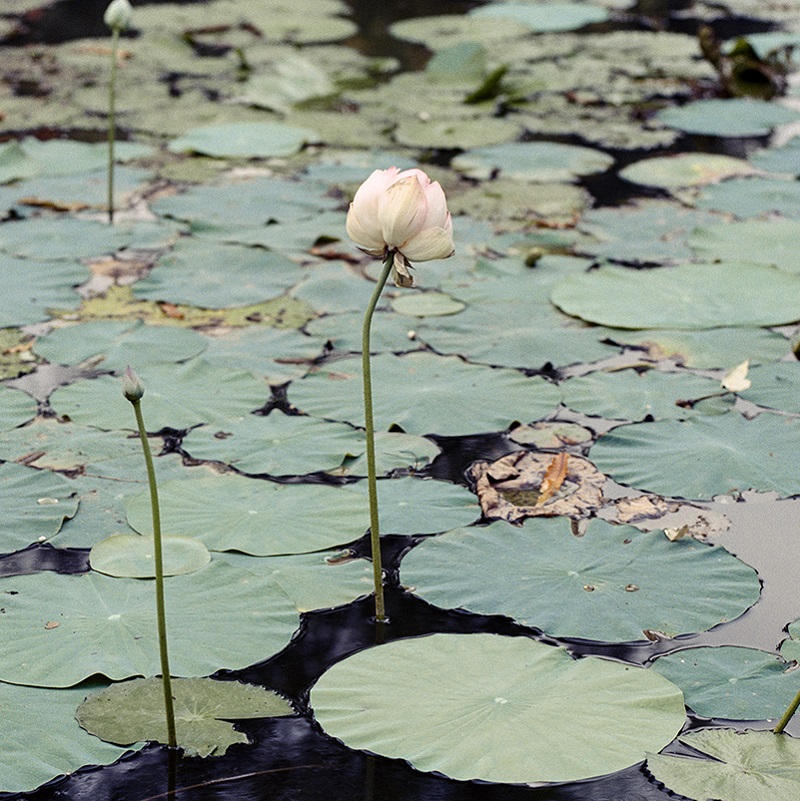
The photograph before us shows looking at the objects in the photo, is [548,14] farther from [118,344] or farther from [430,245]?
[430,245]

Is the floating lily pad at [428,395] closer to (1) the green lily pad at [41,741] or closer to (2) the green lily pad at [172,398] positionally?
(2) the green lily pad at [172,398]

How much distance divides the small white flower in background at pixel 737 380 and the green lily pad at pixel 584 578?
2.53ft

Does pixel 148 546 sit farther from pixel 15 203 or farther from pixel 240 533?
pixel 15 203

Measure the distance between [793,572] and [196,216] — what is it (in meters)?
2.66

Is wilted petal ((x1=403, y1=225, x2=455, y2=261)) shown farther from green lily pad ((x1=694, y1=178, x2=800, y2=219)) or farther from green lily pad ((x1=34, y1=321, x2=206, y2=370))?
green lily pad ((x1=694, y1=178, x2=800, y2=219))

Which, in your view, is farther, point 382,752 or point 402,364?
point 402,364

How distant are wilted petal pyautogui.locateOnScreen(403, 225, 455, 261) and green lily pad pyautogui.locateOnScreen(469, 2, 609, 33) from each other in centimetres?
588

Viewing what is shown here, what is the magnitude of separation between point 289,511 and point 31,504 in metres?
0.56

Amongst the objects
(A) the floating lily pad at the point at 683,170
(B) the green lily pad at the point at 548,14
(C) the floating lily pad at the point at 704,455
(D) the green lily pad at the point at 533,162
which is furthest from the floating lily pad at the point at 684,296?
(B) the green lily pad at the point at 548,14

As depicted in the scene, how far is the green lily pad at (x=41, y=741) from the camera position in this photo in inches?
67.6

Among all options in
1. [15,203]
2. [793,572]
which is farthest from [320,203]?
[793,572]

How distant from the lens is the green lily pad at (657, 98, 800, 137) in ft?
17.6

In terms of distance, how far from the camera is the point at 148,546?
2.31 m

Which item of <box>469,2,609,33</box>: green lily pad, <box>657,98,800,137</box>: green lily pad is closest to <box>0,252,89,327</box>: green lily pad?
<box>657,98,800,137</box>: green lily pad
